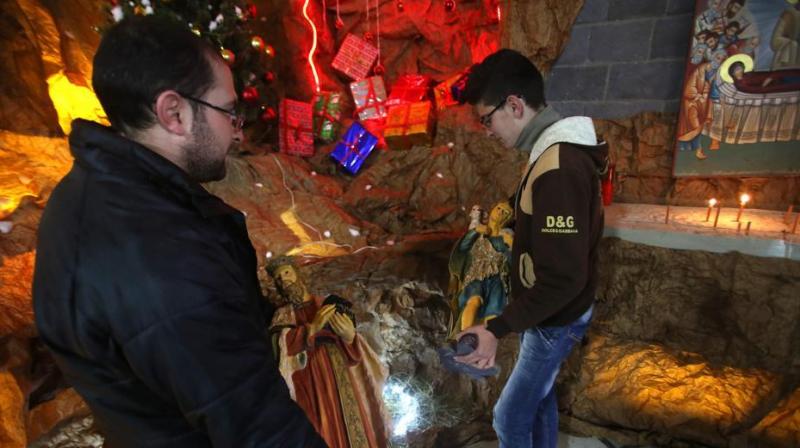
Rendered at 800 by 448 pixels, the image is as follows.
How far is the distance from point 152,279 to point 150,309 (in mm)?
59

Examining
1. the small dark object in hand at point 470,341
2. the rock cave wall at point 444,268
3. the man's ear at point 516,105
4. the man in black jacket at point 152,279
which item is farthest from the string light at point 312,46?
the man in black jacket at point 152,279

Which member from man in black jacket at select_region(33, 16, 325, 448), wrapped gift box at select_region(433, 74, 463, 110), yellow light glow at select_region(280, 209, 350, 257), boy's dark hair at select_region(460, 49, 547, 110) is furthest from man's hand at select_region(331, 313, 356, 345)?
wrapped gift box at select_region(433, 74, 463, 110)

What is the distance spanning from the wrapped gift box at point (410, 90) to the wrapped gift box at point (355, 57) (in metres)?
0.62

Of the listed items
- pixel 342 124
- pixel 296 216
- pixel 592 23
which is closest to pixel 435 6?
pixel 342 124

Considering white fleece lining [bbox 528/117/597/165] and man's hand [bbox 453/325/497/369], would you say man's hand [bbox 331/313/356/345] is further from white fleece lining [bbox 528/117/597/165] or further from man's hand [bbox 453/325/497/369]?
white fleece lining [bbox 528/117/597/165]

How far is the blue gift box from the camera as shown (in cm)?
582

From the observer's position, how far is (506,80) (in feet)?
5.59

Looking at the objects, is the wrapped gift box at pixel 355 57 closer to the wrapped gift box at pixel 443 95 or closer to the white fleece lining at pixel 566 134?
the wrapped gift box at pixel 443 95

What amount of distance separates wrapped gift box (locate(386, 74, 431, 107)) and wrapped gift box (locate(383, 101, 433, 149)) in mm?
192

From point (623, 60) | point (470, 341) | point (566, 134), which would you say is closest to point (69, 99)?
point (470, 341)

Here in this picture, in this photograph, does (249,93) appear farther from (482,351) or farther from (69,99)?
(482,351)

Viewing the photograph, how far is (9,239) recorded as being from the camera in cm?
296

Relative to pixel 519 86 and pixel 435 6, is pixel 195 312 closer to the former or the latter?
pixel 519 86

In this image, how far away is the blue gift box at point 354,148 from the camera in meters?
5.82
